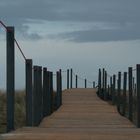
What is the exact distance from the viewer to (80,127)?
44.0 feet

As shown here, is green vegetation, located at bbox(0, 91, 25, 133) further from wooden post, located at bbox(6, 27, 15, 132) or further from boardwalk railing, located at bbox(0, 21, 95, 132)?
wooden post, located at bbox(6, 27, 15, 132)

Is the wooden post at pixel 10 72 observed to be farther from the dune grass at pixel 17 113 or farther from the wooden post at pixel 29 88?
the dune grass at pixel 17 113

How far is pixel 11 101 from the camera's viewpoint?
969cm

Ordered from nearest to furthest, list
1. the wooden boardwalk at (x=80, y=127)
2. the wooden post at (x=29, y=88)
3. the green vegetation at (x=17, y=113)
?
the wooden boardwalk at (x=80, y=127)
the wooden post at (x=29, y=88)
the green vegetation at (x=17, y=113)

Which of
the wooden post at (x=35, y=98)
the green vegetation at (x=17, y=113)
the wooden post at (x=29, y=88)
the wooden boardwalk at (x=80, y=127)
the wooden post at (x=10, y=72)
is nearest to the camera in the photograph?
the wooden boardwalk at (x=80, y=127)

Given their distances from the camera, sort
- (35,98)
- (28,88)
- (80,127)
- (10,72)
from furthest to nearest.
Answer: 1. (80,127)
2. (35,98)
3. (28,88)
4. (10,72)

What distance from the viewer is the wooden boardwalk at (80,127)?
872cm

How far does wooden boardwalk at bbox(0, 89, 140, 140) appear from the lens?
872cm

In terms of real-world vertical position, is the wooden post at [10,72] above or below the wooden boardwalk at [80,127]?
above

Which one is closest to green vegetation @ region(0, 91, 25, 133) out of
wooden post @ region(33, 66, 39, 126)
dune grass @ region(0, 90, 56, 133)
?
dune grass @ region(0, 90, 56, 133)

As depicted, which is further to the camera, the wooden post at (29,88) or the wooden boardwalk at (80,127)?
the wooden post at (29,88)

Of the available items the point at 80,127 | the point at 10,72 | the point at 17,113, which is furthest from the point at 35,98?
the point at 17,113

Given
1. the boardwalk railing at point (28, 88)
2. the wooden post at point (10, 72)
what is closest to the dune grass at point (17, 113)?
the boardwalk railing at point (28, 88)

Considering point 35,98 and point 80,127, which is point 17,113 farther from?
point 35,98
